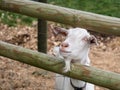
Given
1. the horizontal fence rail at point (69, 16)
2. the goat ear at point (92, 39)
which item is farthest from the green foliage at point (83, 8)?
the goat ear at point (92, 39)

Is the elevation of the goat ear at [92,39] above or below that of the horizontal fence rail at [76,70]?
above

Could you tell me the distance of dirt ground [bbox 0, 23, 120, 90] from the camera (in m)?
5.77

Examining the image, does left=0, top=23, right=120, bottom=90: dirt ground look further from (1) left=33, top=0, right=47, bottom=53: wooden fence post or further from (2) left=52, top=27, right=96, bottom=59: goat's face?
(2) left=52, top=27, right=96, bottom=59: goat's face

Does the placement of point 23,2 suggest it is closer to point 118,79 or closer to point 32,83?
point 118,79

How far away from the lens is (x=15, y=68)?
6.17 metres

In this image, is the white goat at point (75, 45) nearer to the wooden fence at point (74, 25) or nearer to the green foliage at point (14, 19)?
the wooden fence at point (74, 25)

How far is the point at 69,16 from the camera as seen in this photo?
3.72 metres

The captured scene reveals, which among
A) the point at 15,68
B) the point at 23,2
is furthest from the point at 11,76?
the point at 23,2

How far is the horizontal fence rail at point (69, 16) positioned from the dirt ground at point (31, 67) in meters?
1.75

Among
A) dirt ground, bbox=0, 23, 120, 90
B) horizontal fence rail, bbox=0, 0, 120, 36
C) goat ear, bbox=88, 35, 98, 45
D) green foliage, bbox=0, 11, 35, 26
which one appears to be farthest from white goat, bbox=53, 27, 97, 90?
green foliage, bbox=0, 11, 35, 26

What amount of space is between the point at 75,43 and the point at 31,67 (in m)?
2.81

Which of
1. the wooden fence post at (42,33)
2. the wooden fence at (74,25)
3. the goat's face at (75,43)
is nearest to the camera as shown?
the goat's face at (75,43)

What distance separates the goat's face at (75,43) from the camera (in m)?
3.45

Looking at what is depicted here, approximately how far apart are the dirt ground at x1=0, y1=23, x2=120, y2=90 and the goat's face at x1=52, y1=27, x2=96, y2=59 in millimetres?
2159
